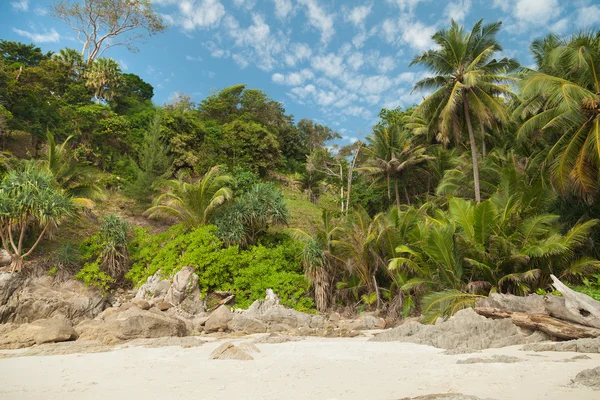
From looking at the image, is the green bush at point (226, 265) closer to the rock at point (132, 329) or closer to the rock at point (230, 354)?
the rock at point (132, 329)

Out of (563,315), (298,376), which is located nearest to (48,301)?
(298,376)

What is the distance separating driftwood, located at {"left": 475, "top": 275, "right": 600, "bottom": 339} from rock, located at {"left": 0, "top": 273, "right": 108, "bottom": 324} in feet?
43.3

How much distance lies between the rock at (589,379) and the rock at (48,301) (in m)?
13.5

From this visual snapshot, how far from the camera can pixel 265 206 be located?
15227 mm

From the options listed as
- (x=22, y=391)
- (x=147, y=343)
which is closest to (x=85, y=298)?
(x=147, y=343)

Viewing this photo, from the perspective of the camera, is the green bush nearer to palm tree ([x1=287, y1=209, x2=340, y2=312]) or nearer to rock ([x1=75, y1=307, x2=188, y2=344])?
palm tree ([x1=287, y1=209, x2=340, y2=312])

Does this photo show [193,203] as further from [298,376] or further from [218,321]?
[298,376]

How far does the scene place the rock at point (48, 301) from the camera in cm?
1151

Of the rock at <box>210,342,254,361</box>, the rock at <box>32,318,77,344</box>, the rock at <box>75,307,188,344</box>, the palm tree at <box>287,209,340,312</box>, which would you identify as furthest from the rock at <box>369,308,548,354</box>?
the rock at <box>32,318,77,344</box>

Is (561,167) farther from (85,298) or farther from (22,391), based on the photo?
(85,298)

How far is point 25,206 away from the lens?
1215cm

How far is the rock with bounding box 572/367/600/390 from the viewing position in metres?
3.21

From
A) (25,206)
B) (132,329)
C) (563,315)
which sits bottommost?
(132,329)

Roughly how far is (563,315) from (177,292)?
1211 centimetres
